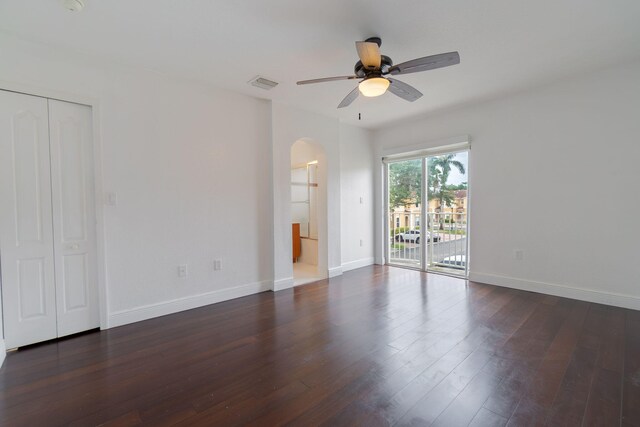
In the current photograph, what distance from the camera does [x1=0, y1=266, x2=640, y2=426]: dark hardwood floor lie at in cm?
163

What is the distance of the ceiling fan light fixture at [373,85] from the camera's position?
2.40 metres

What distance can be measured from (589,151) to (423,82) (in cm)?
214

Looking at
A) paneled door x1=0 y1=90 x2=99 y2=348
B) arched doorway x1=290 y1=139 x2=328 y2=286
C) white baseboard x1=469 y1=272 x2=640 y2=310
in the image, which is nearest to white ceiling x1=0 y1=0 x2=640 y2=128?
paneled door x1=0 y1=90 x2=99 y2=348

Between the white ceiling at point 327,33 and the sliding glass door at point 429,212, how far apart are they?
5.55 ft

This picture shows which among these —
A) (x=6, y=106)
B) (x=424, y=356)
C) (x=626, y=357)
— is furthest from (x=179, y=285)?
(x=626, y=357)

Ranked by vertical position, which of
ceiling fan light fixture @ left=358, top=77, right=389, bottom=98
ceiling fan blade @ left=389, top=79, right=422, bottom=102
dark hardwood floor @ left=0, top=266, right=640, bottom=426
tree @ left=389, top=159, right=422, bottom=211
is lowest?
dark hardwood floor @ left=0, top=266, right=640, bottom=426

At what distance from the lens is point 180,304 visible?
3.25 meters

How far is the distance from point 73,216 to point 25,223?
320mm

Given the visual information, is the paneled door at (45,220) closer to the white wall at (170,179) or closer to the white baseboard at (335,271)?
the white wall at (170,179)

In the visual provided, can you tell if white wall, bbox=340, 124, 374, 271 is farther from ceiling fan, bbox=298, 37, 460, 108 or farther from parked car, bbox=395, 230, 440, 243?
ceiling fan, bbox=298, 37, 460, 108

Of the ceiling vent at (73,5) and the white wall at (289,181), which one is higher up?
the ceiling vent at (73,5)

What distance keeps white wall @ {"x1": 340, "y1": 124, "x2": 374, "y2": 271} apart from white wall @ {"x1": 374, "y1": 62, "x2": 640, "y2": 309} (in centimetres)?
156

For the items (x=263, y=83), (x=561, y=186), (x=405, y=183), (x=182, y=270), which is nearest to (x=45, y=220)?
(x=182, y=270)

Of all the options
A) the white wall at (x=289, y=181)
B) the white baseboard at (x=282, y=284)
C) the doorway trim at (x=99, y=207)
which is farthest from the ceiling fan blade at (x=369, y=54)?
the white baseboard at (x=282, y=284)
